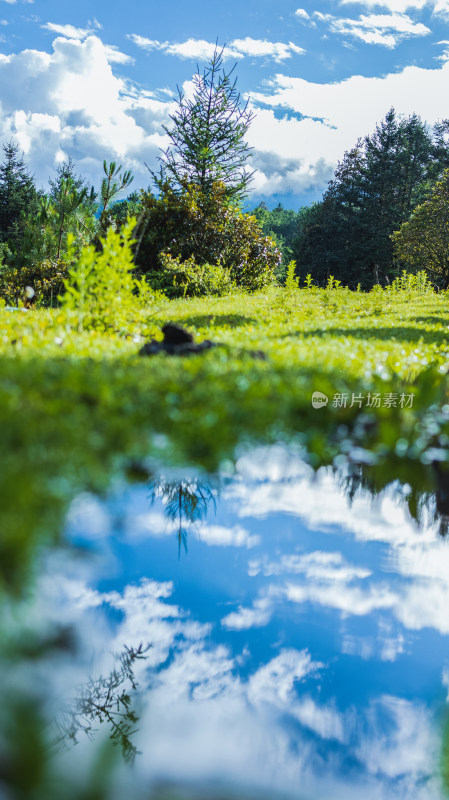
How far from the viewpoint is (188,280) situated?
686 inches

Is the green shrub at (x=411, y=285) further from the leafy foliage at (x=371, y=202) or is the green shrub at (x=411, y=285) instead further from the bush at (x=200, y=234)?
the leafy foliage at (x=371, y=202)

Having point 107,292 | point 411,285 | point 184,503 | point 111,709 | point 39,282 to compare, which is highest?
point 411,285

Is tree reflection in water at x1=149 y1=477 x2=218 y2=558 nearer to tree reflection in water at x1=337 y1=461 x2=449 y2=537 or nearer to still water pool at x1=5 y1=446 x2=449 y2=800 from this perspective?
still water pool at x1=5 y1=446 x2=449 y2=800

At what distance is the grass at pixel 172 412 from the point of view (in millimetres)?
2926

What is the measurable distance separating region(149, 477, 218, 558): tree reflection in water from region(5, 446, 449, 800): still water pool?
0.02 m

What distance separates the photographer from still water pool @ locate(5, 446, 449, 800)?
148 inches

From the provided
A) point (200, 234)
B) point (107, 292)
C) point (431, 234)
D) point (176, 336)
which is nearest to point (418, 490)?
point (176, 336)

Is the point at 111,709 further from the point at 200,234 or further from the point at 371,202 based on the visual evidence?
the point at 371,202

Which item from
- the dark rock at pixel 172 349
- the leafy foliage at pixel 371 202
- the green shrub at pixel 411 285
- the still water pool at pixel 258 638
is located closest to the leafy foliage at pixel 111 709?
the still water pool at pixel 258 638

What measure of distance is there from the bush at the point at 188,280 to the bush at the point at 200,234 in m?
1.61

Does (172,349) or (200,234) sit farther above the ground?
(200,234)

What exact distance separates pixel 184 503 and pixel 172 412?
1.73 meters

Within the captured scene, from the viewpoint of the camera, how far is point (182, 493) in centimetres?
529

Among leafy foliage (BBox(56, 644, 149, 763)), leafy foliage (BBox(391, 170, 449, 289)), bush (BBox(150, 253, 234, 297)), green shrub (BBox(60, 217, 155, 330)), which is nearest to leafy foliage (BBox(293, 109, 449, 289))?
leafy foliage (BBox(391, 170, 449, 289))
